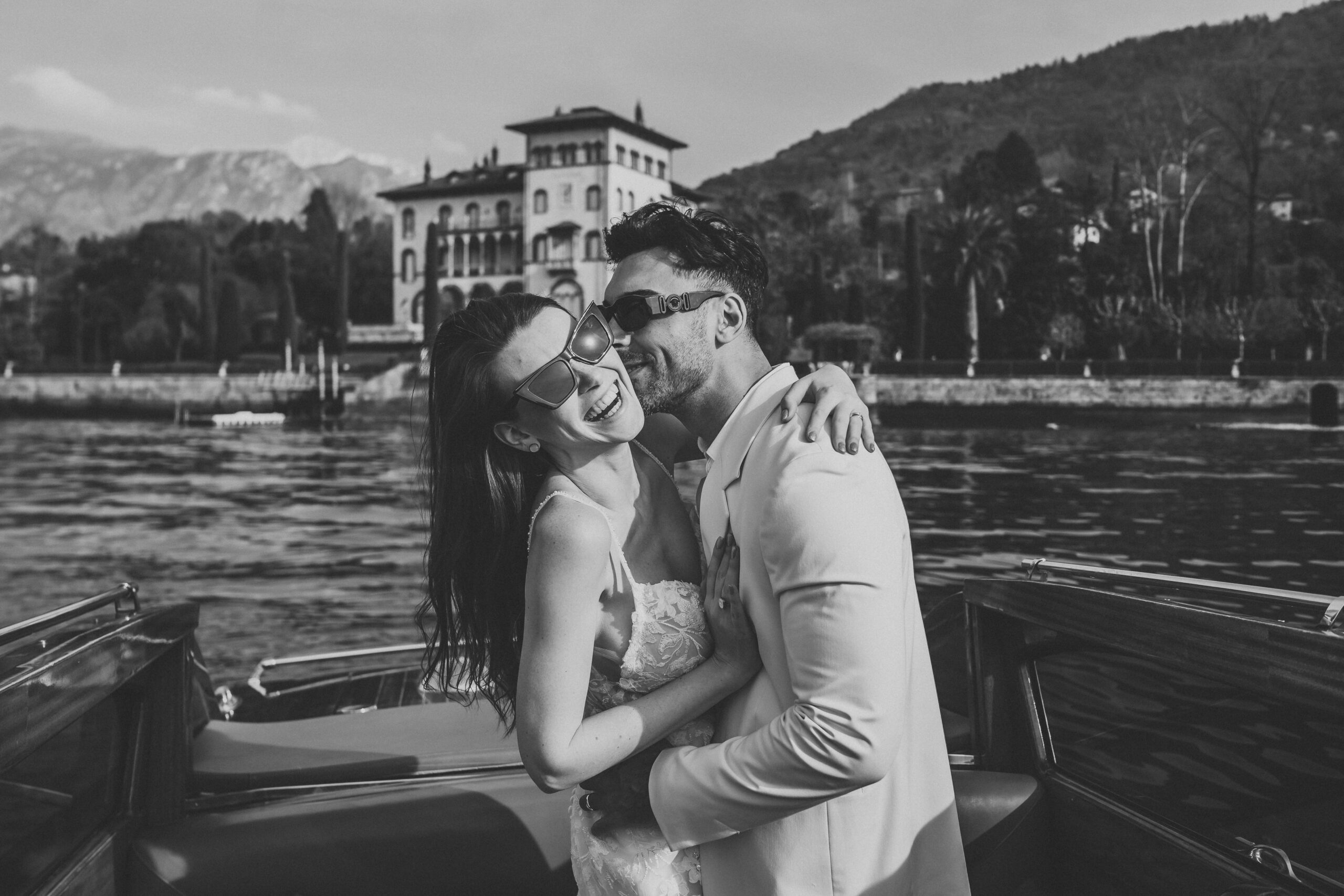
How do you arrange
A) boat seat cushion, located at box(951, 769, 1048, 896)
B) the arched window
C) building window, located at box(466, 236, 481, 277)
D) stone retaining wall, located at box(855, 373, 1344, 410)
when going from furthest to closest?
1. building window, located at box(466, 236, 481, 277)
2. the arched window
3. stone retaining wall, located at box(855, 373, 1344, 410)
4. boat seat cushion, located at box(951, 769, 1048, 896)

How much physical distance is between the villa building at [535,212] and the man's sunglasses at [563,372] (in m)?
61.6

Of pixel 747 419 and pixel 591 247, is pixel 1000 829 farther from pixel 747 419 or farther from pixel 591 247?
pixel 591 247

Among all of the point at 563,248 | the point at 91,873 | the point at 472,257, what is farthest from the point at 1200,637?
the point at 472,257

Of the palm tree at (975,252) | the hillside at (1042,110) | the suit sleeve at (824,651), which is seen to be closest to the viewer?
the suit sleeve at (824,651)

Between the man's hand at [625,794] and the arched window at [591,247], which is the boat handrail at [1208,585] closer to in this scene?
the man's hand at [625,794]

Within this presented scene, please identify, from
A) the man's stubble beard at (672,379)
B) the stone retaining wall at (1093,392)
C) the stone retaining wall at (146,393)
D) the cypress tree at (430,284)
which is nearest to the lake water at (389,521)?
the man's stubble beard at (672,379)

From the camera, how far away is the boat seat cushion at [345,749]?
318 cm

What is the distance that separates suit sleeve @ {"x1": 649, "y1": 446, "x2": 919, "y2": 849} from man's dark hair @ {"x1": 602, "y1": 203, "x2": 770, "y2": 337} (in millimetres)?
524

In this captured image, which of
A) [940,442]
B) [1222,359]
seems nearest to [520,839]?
[940,442]

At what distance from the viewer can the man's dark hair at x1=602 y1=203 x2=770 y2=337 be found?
2.04m

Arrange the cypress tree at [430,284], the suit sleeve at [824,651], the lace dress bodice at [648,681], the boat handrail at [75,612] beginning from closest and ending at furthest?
the suit sleeve at [824,651] < the lace dress bodice at [648,681] < the boat handrail at [75,612] < the cypress tree at [430,284]

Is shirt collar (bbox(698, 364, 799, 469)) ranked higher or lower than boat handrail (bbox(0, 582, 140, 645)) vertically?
higher

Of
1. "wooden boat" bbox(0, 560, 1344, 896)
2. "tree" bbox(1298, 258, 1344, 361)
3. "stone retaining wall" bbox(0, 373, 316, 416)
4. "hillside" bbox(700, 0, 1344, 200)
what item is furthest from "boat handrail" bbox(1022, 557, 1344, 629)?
"hillside" bbox(700, 0, 1344, 200)

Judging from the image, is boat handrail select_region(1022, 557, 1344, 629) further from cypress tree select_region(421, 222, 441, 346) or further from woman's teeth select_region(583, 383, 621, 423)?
cypress tree select_region(421, 222, 441, 346)
